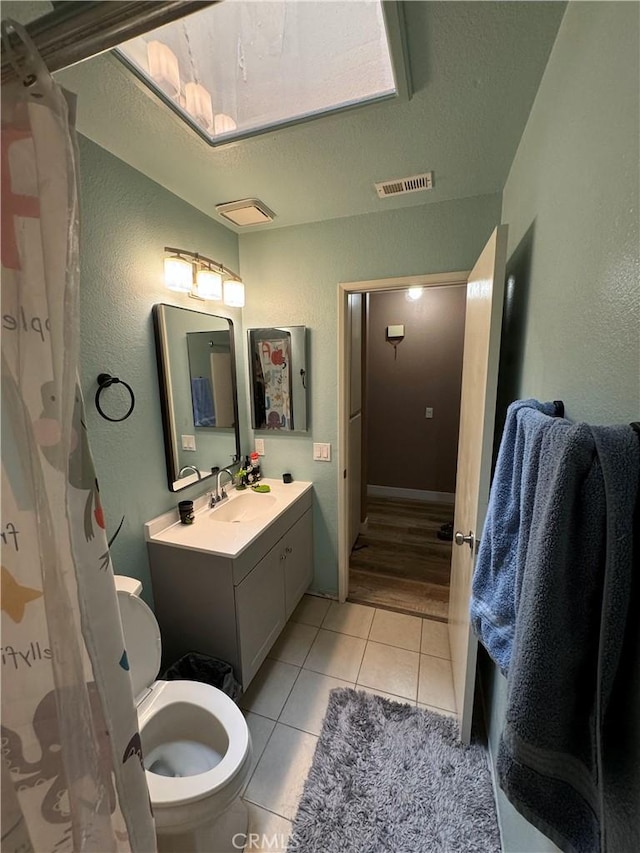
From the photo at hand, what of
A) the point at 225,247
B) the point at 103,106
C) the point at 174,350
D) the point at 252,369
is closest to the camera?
the point at 103,106

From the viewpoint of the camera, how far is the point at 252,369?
87.0 inches

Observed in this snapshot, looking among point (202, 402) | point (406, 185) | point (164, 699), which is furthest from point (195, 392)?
point (406, 185)

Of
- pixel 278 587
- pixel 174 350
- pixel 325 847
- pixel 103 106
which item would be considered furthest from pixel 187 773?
pixel 103 106

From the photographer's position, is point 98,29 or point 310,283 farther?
point 310,283

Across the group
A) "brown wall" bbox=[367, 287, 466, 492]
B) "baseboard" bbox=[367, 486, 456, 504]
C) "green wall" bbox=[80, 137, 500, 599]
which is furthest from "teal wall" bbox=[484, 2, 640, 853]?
"baseboard" bbox=[367, 486, 456, 504]

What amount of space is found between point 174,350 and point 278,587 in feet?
4.39

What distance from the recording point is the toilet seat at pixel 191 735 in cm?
93

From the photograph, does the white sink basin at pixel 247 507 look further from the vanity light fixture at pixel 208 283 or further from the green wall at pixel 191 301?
the vanity light fixture at pixel 208 283

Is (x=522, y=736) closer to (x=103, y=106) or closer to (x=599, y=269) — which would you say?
(x=599, y=269)

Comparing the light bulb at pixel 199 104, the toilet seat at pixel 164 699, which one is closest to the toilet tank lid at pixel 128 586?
the toilet seat at pixel 164 699

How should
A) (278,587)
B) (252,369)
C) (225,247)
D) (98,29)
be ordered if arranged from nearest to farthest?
(98,29)
(278,587)
(225,247)
(252,369)

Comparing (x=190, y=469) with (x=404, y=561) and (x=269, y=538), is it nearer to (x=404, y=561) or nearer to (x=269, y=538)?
(x=269, y=538)

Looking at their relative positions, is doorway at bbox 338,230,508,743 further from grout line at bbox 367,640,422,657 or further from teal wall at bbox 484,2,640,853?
grout line at bbox 367,640,422,657

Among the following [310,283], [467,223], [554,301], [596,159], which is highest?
[467,223]
